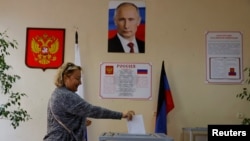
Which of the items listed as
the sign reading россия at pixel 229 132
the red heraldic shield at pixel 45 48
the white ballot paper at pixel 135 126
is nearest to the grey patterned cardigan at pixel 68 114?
the white ballot paper at pixel 135 126

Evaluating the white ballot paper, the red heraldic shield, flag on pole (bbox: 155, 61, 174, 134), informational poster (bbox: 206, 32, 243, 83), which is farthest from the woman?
informational poster (bbox: 206, 32, 243, 83)

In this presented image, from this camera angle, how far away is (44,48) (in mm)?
3598

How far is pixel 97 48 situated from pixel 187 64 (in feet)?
3.37

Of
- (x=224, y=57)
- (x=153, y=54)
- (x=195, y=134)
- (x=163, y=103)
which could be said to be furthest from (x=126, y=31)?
(x=195, y=134)

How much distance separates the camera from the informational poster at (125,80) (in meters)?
3.54

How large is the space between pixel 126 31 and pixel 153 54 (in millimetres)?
404

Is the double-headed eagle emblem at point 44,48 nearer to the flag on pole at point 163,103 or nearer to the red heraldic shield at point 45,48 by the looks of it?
the red heraldic shield at point 45,48

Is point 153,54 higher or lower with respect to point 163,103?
higher

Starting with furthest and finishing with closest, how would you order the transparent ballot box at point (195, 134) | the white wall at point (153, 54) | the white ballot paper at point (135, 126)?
the white wall at point (153, 54), the transparent ballot box at point (195, 134), the white ballot paper at point (135, 126)

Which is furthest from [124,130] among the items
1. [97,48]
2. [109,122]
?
[97,48]

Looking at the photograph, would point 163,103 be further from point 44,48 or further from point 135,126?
point 44,48

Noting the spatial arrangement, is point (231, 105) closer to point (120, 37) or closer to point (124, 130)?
point (124, 130)

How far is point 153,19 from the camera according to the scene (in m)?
3.63

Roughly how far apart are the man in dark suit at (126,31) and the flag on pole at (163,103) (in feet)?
1.40
